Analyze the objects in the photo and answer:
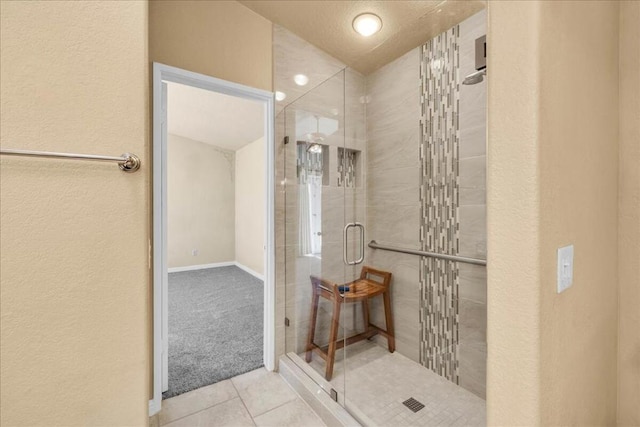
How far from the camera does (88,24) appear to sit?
84 cm

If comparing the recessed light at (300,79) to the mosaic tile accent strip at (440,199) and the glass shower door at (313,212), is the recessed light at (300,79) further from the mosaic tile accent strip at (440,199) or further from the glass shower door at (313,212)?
the mosaic tile accent strip at (440,199)

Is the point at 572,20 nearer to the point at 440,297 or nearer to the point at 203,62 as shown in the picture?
the point at 440,297

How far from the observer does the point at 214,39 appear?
6.39 feet

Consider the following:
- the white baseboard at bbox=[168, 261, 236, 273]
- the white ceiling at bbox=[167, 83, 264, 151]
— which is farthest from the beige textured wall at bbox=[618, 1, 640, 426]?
the white baseboard at bbox=[168, 261, 236, 273]

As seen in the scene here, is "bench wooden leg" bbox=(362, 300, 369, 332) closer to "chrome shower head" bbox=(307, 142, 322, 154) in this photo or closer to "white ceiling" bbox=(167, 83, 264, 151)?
"chrome shower head" bbox=(307, 142, 322, 154)

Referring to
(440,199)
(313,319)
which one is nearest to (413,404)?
(313,319)

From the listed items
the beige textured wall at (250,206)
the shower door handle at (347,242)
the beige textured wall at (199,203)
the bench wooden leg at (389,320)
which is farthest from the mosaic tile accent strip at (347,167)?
the beige textured wall at (199,203)

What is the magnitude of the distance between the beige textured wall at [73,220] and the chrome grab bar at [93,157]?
30 mm

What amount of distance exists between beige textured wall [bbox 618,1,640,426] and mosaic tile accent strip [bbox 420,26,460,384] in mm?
895

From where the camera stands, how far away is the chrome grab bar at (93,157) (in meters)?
0.73

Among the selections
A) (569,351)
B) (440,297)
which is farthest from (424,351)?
(569,351)

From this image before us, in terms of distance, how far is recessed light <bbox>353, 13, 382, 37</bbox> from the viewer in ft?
6.58

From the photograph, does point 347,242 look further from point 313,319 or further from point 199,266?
point 199,266

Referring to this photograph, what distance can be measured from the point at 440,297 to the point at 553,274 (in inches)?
55.6
